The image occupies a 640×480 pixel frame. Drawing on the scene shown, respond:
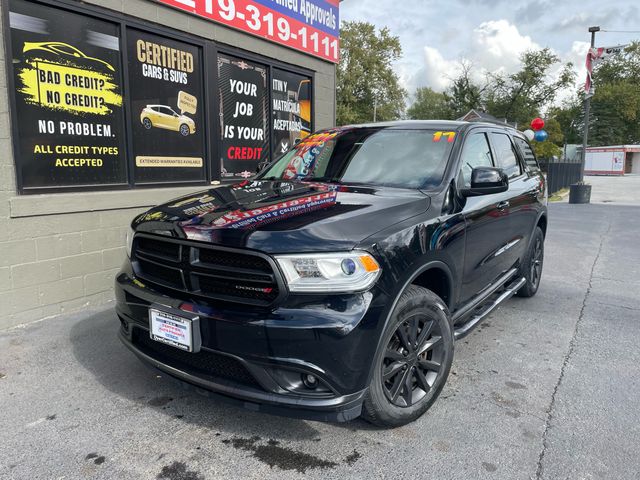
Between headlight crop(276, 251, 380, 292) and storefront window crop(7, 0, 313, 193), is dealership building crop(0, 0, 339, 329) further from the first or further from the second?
headlight crop(276, 251, 380, 292)

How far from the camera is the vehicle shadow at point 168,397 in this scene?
9.19ft

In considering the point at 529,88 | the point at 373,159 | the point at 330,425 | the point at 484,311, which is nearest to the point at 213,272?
the point at 330,425

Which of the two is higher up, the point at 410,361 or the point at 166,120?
the point at 166,120

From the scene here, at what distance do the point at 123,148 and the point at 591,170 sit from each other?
59434 mm

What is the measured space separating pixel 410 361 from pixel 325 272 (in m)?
0.83

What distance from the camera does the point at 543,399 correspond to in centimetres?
319

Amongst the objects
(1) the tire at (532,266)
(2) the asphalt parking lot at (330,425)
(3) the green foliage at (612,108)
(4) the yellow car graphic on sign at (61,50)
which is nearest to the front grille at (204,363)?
(2) the asphalt parking lot at (330,425)

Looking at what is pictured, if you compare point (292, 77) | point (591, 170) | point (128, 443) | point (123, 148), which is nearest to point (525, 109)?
point (591, 170)

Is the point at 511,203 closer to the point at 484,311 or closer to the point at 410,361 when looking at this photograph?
the point at 484,311

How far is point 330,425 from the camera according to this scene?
287cm

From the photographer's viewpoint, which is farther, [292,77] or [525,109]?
[525,109]

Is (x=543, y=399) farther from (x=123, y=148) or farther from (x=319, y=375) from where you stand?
(x=123, y=148)

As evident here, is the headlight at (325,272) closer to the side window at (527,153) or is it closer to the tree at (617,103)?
the side window at (527,153)

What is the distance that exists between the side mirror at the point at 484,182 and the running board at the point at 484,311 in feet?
2.99
